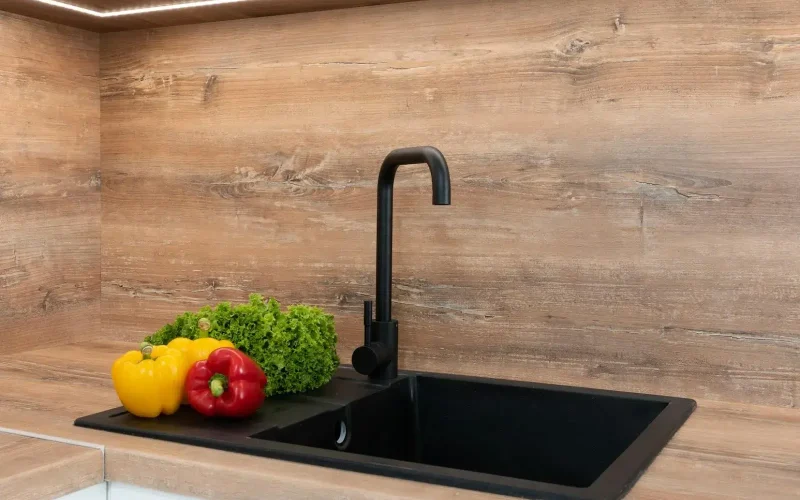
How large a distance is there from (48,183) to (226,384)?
2.60 feet

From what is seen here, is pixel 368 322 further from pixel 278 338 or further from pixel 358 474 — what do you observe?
pixel 358 474

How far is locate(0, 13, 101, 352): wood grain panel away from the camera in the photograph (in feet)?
5.51

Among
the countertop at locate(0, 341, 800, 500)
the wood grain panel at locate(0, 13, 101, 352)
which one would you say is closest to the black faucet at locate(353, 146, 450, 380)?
the countertop at locate(0, 341, 800, 500)

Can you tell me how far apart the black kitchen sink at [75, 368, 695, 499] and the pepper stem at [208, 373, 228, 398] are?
0.04 metres

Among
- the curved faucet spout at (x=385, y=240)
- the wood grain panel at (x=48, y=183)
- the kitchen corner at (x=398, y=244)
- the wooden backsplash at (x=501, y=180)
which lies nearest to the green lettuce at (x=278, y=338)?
the kitchen corner at (x=398, y=244)

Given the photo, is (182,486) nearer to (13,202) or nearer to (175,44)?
(13,202)

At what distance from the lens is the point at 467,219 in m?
1.50

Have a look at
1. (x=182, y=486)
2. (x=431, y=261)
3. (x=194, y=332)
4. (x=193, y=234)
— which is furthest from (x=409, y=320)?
(x=182, y=486)

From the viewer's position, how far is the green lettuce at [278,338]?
1.32m

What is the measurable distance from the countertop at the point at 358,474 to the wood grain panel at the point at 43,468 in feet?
0.07

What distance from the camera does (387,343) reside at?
1.46 meters

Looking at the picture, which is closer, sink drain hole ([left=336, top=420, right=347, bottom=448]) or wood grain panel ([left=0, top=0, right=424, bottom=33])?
sink drain hole ([left=336, top=420, right=347, bottom=448])

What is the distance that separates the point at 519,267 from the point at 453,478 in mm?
599

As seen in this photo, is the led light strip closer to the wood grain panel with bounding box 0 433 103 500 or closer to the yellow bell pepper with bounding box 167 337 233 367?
the yellow bell pepper with bounding box 167 337 233 367
